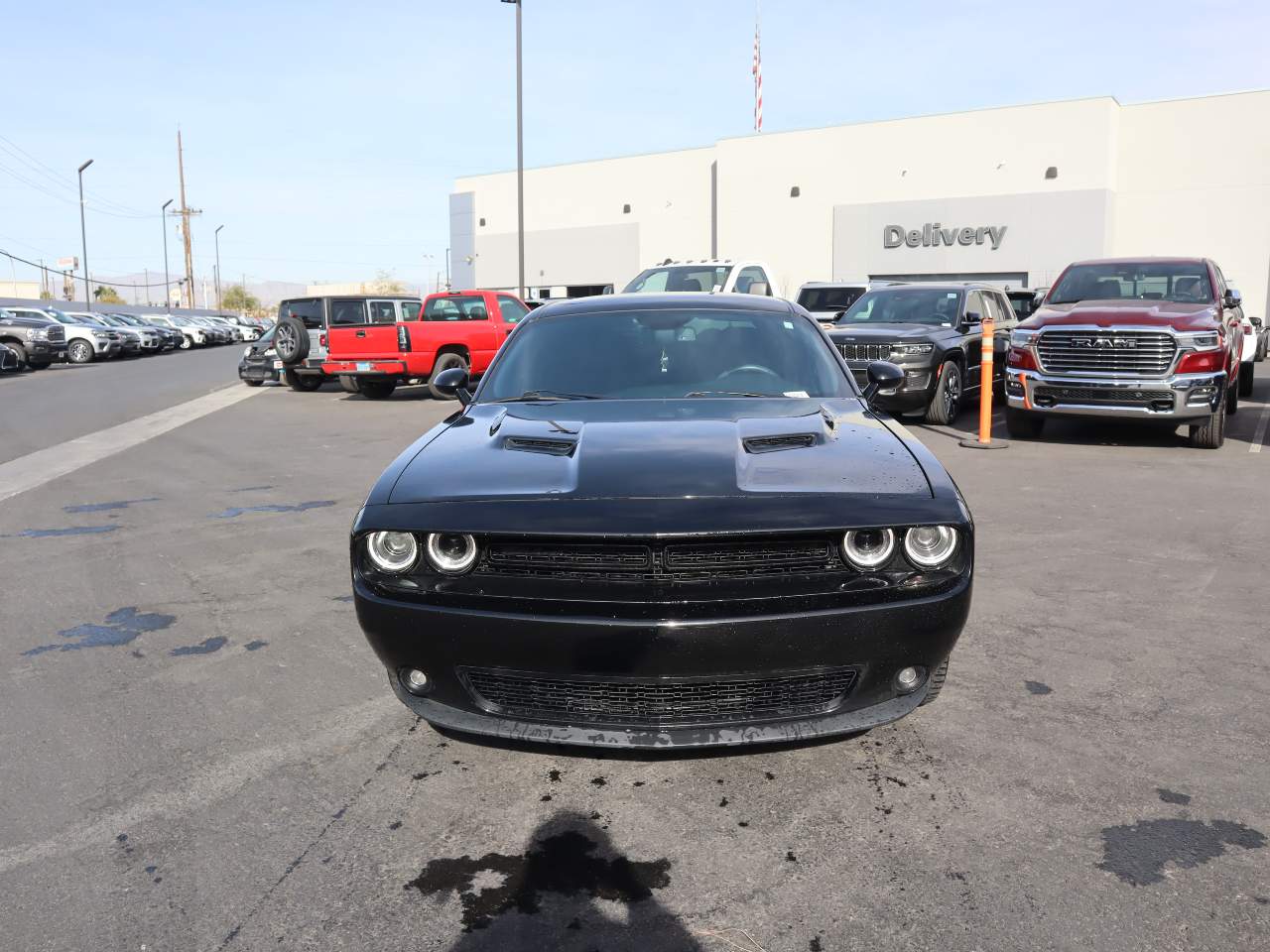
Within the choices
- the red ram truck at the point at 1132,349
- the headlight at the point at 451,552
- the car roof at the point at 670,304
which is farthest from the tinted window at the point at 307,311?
the headlight at the point at 451,552

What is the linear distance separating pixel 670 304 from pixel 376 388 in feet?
46.9

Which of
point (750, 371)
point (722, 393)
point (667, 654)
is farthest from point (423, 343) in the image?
point (667, 654)

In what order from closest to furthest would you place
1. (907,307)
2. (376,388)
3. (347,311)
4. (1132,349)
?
(1132,349)
(907,307)
(376,388)
(347,311)

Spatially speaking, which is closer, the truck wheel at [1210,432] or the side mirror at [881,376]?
the side mirror at [881,376]

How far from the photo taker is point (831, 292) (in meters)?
19.3

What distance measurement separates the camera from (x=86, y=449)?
37.1 feet

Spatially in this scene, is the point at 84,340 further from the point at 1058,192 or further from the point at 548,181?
the point at 1058,192

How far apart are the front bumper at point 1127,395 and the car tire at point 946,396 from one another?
140cm

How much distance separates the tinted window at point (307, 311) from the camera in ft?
67.1

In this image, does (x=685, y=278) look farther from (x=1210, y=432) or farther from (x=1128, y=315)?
(x=1210, y=432)

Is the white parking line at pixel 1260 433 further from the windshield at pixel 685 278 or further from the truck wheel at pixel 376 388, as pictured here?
the truck wheel at pixel 376 388

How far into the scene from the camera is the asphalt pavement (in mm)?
2447

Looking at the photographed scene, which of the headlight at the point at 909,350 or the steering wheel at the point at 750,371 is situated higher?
the headlight at the point at 909,350

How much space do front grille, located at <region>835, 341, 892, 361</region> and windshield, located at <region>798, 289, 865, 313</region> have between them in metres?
7.58
